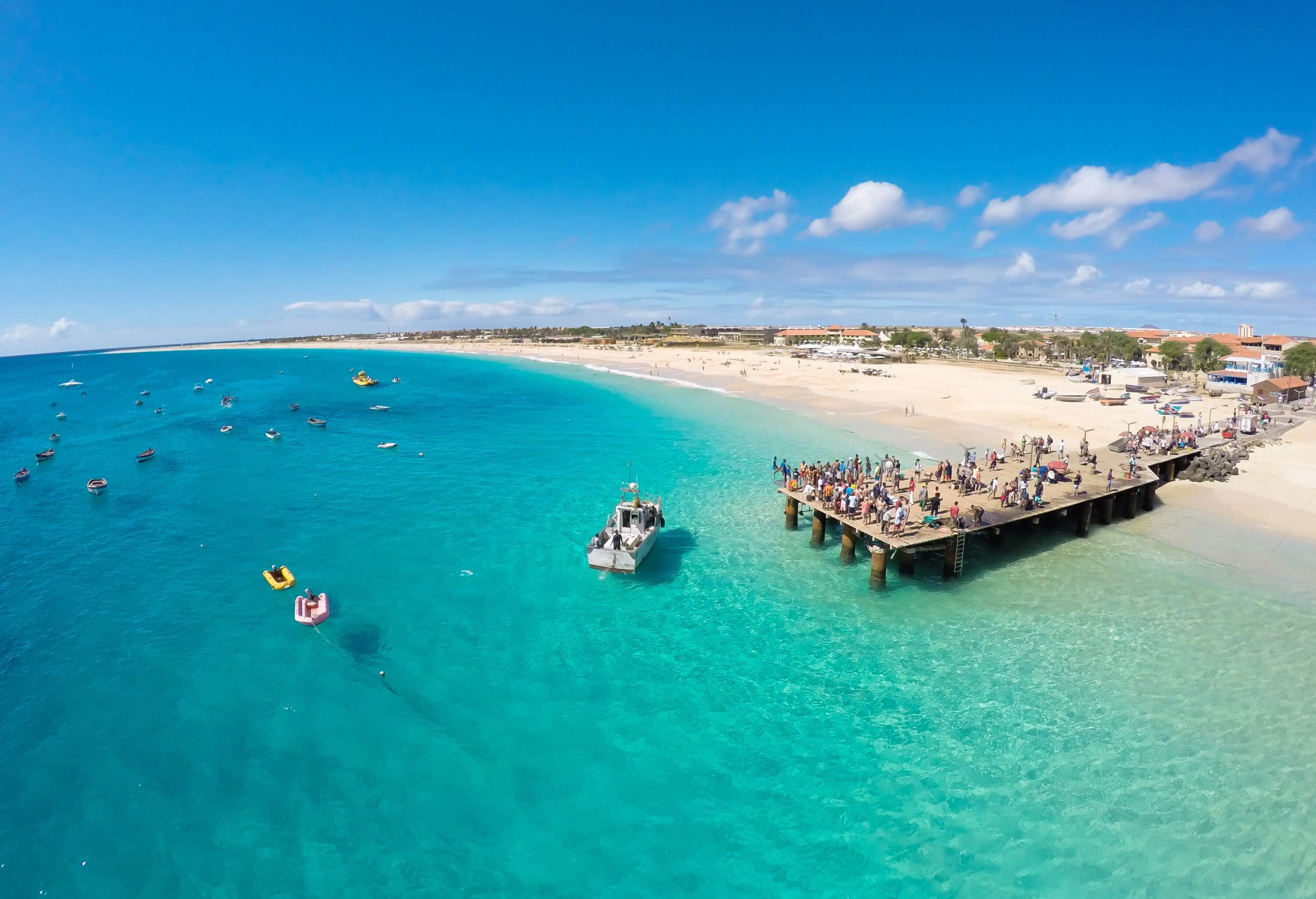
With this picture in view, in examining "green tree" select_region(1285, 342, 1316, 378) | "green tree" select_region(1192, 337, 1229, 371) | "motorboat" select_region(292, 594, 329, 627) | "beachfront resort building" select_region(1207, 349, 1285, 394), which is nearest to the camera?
"motorboat" select_region(292, 594, 329, 627)

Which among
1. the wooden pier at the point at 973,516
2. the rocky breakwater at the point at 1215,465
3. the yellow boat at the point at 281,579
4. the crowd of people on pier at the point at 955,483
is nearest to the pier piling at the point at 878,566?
the wooden pier at the point at 973,516

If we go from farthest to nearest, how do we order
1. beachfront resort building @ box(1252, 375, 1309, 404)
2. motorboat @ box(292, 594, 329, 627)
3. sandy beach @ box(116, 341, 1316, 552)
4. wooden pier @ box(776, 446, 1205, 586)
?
beachfront resort building @ box(1252, 375, 1309, 404) → sandy beach @ box(116, 341, 1316, 552) → wooden pier @ box(776, 446, 1205, 586) → motorboat @ box(292, 594, 329, 627)

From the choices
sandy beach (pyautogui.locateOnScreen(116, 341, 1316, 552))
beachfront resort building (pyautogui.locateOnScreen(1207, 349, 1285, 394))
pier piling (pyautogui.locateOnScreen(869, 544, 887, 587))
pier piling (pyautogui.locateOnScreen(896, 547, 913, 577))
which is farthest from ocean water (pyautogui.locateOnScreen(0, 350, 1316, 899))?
beachfront resort building (pyautogui.locateOnScreen(1207, 349, 1285, 394))

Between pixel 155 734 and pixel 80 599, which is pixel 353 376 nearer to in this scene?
pixel 80 599

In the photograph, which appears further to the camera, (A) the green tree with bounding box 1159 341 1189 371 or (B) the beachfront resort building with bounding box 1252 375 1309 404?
(A) the green tree with bounding box 1159 341 1189 371

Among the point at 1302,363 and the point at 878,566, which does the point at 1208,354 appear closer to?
the point at 1302,363

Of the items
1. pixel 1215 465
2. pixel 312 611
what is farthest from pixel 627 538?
pixel 1215 465

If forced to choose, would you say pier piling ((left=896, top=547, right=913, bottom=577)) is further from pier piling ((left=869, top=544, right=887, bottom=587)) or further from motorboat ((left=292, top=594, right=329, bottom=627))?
motorboat ((left=292, top=594, right=329, bottom=627))
